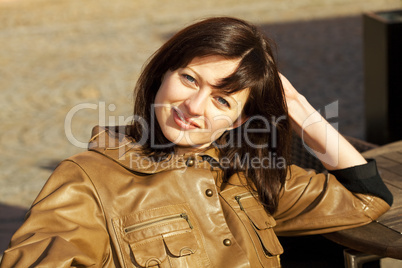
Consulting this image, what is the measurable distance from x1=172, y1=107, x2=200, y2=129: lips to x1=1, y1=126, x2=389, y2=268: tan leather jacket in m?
0.15

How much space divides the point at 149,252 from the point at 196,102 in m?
0.56

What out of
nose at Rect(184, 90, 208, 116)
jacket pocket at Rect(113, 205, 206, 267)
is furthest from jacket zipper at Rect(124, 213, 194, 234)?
nose at Rect(184, 90, 208, 116)

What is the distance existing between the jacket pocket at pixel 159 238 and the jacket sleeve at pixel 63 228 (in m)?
0.08

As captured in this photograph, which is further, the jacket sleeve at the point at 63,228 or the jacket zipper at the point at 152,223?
the jacket zipper at the point at 152,223

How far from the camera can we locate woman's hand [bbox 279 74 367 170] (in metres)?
2.51

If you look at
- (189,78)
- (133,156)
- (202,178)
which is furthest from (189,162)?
(189,78)

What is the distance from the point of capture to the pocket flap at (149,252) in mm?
2043

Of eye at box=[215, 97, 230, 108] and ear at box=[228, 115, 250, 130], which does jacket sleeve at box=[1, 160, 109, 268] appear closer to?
eye at box=[215, 97, 230, 108]

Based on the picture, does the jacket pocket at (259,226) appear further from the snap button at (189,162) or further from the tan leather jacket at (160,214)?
the snap button at (189,162)

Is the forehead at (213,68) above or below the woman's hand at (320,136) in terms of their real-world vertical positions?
above

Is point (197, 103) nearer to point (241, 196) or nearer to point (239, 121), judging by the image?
point (239, 121)

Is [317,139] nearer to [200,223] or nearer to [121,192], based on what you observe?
[200,223]

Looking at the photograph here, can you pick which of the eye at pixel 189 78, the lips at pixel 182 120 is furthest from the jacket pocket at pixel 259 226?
the eye at pixel 189 78

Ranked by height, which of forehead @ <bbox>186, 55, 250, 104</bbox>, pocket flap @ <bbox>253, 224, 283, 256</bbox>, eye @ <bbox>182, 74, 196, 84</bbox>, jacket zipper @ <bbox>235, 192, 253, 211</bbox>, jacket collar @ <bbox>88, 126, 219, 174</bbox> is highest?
forehead @ <bbox>186, 55, 250, 104</bbox>
